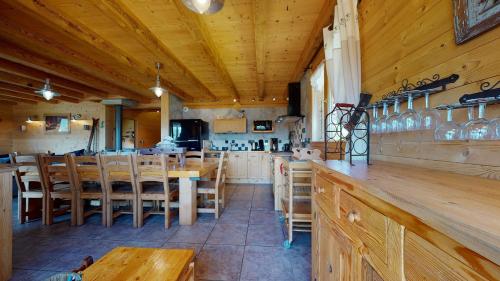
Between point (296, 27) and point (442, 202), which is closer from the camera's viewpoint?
point (442, 202)

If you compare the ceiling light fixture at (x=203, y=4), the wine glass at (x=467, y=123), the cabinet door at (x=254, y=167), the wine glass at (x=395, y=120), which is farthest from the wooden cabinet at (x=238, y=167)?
the wine glass at (x=467, y=123)

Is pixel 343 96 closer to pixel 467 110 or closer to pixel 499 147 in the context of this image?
pixel 467 110

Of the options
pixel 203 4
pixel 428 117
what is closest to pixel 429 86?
pixel 428 117

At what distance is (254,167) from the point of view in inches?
217

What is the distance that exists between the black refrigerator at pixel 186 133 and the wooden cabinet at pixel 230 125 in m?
0.59

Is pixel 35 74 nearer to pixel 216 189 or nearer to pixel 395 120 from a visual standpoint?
pixel 216 189

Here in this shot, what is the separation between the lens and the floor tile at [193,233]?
7.39 feet

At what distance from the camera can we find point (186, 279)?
3.76ft

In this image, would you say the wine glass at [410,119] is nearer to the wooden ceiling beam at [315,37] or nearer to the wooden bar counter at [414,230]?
the wooden bar counter at [414,230]

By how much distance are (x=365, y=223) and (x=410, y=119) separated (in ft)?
2.19

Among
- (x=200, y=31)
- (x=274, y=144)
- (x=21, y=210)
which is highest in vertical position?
(x=200, y=31)

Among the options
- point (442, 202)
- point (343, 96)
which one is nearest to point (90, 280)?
point (442, 202)

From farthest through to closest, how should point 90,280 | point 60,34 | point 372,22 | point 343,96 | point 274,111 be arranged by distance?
Answer: point 274,111 < point 60,34 < point 343,96 < point 372,22 < point 90,280

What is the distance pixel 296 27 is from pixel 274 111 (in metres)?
3.88
